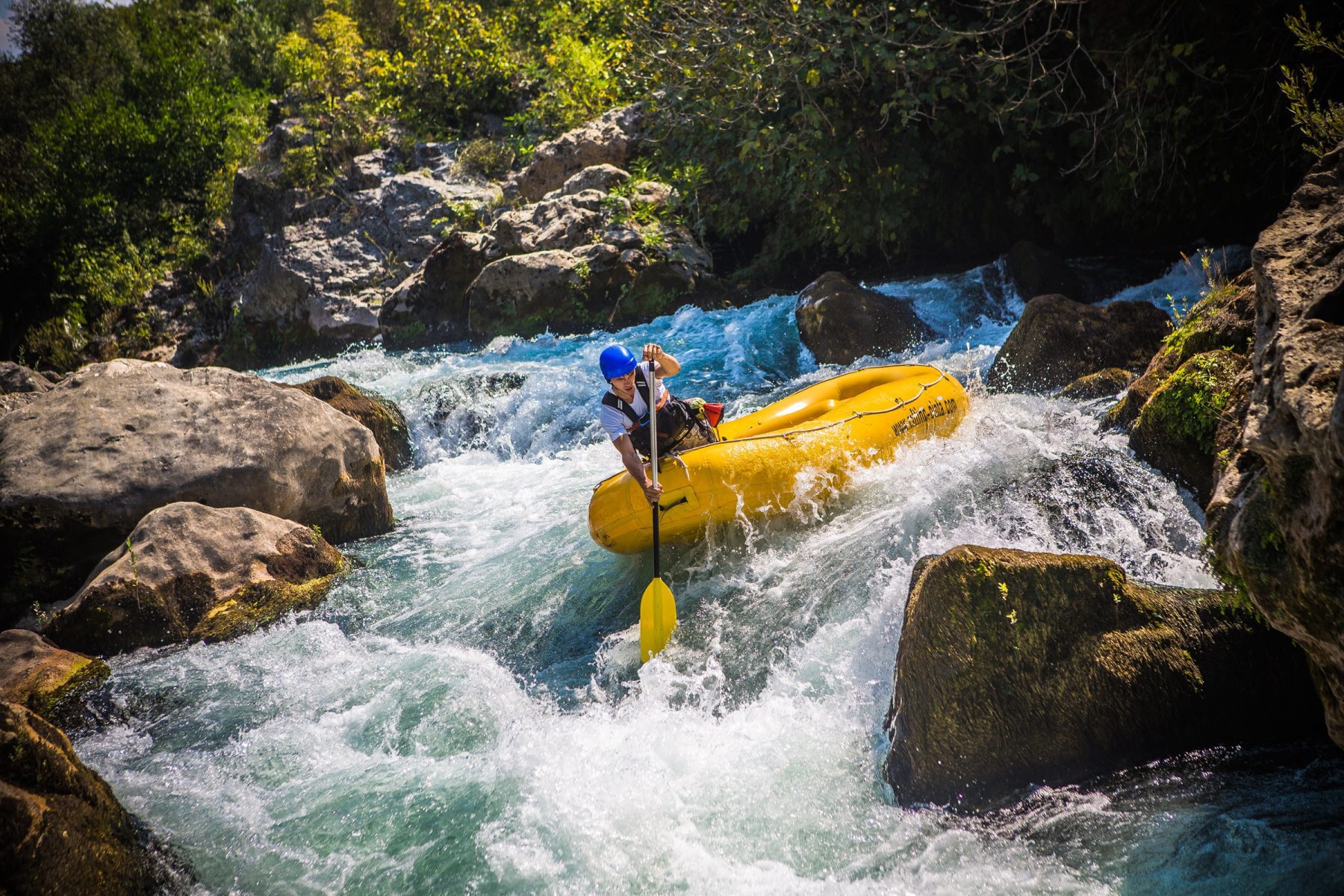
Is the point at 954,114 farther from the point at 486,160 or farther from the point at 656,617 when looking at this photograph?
the point at 486,160

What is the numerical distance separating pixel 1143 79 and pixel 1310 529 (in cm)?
633

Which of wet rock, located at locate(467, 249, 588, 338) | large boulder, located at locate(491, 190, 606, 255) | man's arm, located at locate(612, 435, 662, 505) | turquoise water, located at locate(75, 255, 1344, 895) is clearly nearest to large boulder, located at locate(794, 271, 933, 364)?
turquoise water, located at locate(75, 255, 1344, 895)

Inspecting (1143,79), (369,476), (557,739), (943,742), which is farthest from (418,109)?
(943,742)

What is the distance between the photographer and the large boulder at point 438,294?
10922 millimetres

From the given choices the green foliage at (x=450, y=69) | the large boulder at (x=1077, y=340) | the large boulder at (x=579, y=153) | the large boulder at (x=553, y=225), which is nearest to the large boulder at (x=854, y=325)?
the large boulder at (x=1077, y=340)

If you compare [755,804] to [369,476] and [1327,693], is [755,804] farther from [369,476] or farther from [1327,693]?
[369,476]

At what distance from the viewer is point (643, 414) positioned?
489cm

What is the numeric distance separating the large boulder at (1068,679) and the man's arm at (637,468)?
185cm

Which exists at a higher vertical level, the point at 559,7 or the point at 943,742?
the point at 559,7

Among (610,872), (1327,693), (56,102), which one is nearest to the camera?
(1327,693)

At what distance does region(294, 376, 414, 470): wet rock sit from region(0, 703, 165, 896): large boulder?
13.3 feet

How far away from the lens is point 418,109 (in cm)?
1455

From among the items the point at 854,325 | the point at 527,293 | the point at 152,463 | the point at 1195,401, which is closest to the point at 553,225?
the point at 527,293

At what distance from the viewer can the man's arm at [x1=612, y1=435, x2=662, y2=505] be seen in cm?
451
